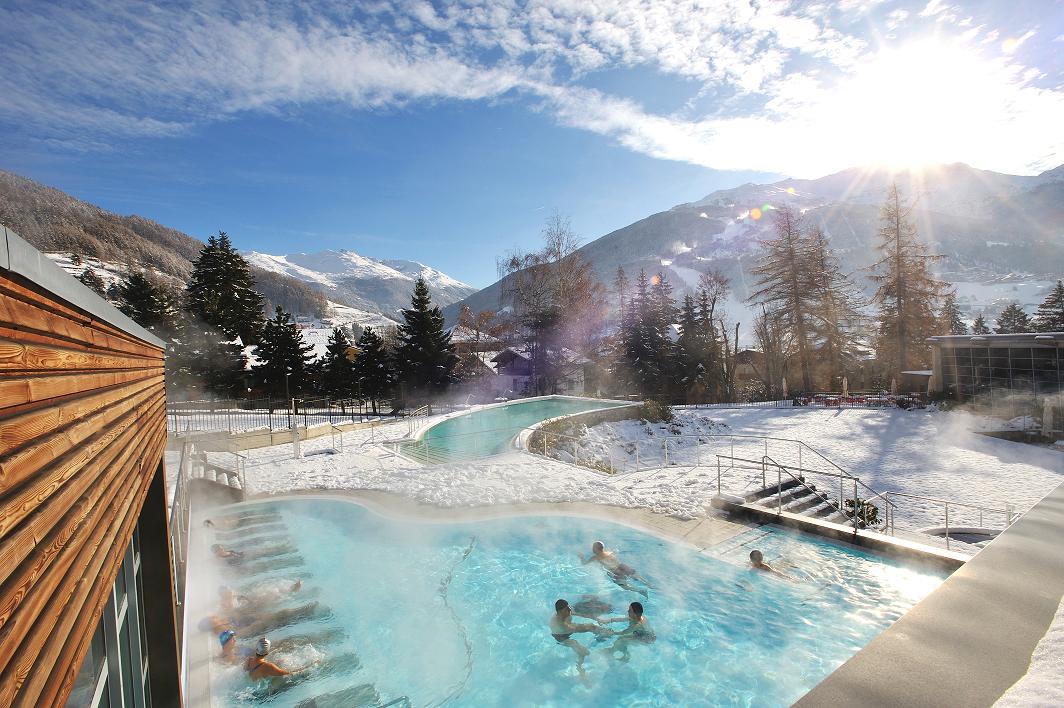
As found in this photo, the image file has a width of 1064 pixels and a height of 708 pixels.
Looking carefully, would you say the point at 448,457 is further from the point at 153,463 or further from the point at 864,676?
the point at 864,676

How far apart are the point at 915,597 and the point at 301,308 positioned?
11667 cm

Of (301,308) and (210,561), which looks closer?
(210,561)

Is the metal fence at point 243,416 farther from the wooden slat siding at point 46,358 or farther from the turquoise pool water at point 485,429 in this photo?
the wooden slat siding at point 46,358

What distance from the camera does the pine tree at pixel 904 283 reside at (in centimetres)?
2806

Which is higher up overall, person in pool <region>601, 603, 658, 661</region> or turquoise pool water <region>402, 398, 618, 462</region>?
turquoise pool water <region>402, 398, 618, 462</region>

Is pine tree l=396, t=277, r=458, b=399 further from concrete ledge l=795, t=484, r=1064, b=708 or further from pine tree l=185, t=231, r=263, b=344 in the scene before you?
concrete ledge l=795, t=484, r=1064, b=708

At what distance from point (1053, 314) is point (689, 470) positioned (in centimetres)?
4925

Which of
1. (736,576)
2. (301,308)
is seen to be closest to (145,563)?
(736,576)

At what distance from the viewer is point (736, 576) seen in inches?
296

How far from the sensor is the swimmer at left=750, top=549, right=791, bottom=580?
752 centimetres

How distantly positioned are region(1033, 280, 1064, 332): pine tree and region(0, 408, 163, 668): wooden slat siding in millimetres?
56365

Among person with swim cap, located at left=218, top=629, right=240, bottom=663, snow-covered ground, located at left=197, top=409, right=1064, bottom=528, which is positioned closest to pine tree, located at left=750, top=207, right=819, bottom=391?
snow-covered ground, located at left=197, top=409, right=1064, bottom=528

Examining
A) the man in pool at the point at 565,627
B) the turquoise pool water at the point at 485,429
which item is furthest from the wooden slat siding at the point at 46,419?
the turquoise pool water at the point at 485,429

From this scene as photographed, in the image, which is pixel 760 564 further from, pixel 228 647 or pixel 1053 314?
pixel 1053 314
